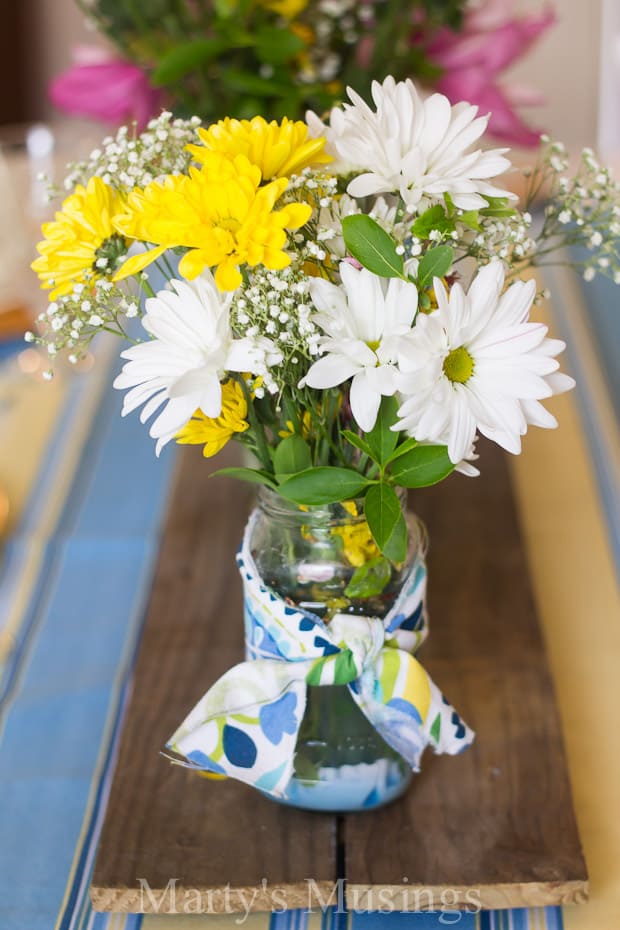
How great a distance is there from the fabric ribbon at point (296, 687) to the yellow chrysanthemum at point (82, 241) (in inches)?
7.4

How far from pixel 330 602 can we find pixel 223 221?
23 centimetres

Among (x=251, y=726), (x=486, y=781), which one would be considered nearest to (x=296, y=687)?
(x=251, y=726)

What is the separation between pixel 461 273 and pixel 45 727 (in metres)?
0.44

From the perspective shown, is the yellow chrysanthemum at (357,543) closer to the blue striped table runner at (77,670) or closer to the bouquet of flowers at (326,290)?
the bouquet of flowers at (326,290)

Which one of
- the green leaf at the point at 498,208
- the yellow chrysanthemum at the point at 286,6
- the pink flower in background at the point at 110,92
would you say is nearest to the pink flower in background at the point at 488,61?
the yellow chrysanthemum at the point at 286,6

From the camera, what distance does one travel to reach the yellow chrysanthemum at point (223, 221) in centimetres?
47

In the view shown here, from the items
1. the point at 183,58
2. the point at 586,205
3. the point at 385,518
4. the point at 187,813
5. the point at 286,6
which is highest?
the point at 286,6

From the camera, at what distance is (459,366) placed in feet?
1.61

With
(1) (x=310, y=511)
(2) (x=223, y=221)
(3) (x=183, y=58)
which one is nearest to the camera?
(2) (x=223, y=221)

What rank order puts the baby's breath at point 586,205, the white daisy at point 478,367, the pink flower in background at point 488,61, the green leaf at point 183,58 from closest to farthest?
the white daisy at point 478,367 → the baby's breath at point 586,205 → the green leaf at point 183,58 → the pink flower in background at point 488,61

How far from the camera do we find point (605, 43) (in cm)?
283

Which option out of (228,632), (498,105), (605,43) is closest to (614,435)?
(498,105)

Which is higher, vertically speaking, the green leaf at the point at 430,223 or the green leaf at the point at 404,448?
the green leaf at the point at 430,223

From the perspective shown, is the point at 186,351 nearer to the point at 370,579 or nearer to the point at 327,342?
the point at 327,342
